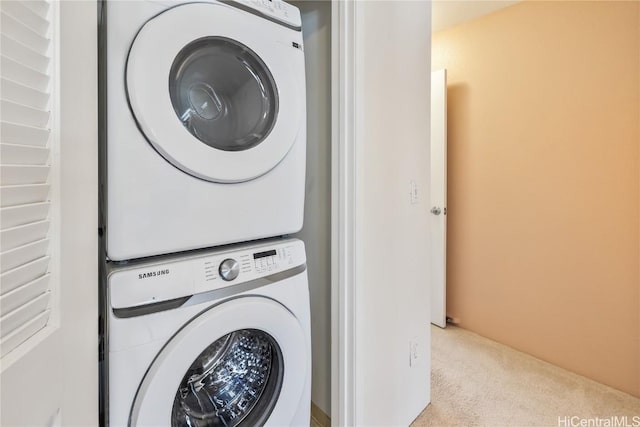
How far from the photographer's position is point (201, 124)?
3.07 ft

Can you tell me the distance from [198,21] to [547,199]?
2169mm

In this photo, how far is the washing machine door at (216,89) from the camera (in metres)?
0.79

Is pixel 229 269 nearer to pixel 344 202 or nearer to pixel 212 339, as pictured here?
pixel 212 339

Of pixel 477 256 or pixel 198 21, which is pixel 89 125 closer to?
pixel 198 21

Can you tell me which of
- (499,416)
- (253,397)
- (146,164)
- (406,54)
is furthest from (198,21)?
(499,416)

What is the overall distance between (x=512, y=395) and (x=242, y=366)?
5.06 ft

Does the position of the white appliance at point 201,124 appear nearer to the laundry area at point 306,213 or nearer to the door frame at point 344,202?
the laundry area at point 306,213

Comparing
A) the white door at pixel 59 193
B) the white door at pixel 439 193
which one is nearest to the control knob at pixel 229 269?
the white door at pixel 59 193

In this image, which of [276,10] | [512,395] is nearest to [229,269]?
[276,10]

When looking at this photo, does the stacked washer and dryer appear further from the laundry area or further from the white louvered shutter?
the white louvered shutter

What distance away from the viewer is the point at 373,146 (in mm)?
1271

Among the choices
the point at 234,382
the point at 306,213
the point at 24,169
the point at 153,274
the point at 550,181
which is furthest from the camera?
the point at 550,181

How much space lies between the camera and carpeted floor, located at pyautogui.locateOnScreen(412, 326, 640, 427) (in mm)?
1573

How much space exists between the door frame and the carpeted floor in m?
0.62
